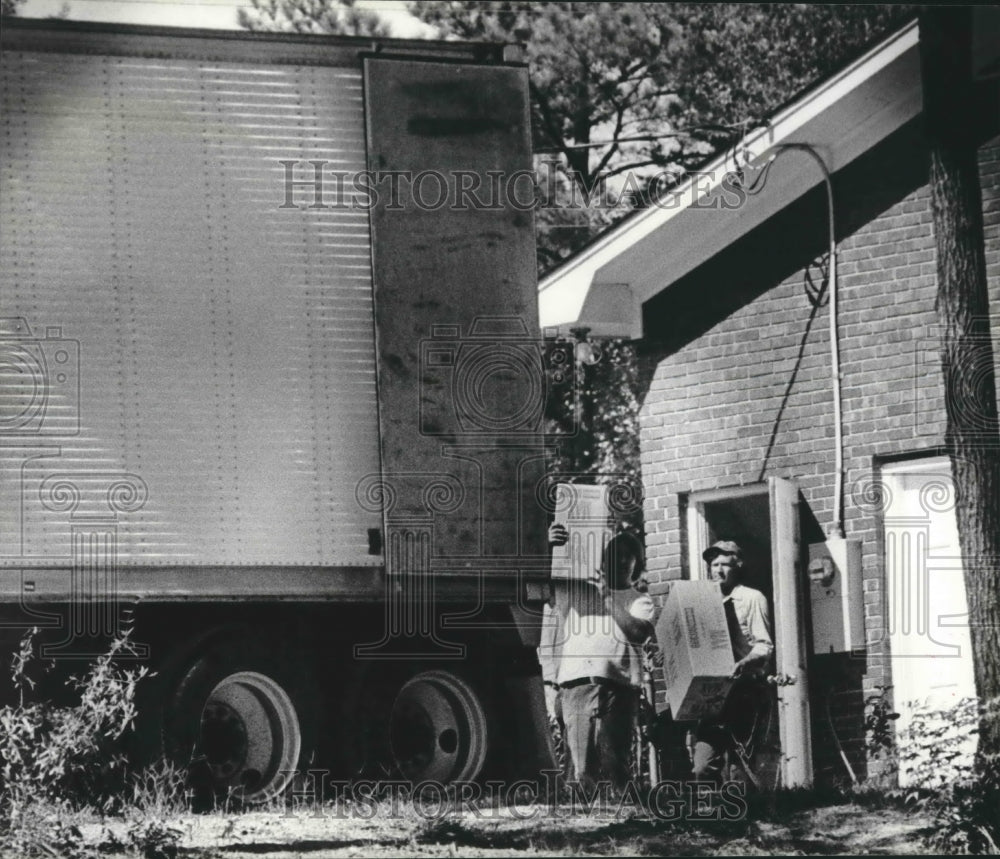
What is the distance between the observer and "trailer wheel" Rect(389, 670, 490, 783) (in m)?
8.70

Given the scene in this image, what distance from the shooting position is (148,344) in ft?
27.8

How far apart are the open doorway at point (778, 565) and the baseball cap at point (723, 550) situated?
0.09 metres

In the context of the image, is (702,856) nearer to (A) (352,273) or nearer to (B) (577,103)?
(A) (352,273)

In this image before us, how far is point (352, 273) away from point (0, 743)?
2.57 m

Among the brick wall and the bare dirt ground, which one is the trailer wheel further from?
the brick wall

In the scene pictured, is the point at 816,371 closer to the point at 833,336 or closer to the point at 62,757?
the point at 833,336

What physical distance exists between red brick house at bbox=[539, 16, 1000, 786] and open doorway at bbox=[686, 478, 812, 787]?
0.04 ft

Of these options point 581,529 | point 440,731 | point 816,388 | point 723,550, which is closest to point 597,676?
point 581,529

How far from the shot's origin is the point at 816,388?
10.4m

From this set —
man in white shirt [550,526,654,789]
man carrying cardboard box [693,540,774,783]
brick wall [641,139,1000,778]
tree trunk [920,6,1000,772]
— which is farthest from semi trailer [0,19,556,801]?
tree trunk [920,6,1000,772]

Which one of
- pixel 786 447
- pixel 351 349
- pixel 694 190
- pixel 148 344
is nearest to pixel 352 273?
pixel 351 349

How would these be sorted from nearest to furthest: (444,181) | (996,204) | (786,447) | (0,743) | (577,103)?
(0,743)
(444,181)
(996,204)
(786,447)
(577,103)

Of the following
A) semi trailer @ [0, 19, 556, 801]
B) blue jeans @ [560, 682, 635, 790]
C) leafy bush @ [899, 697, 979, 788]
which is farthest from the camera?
blue jeans @ [560, 682, 635, 790]

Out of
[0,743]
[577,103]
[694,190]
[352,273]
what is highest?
[577,103]
